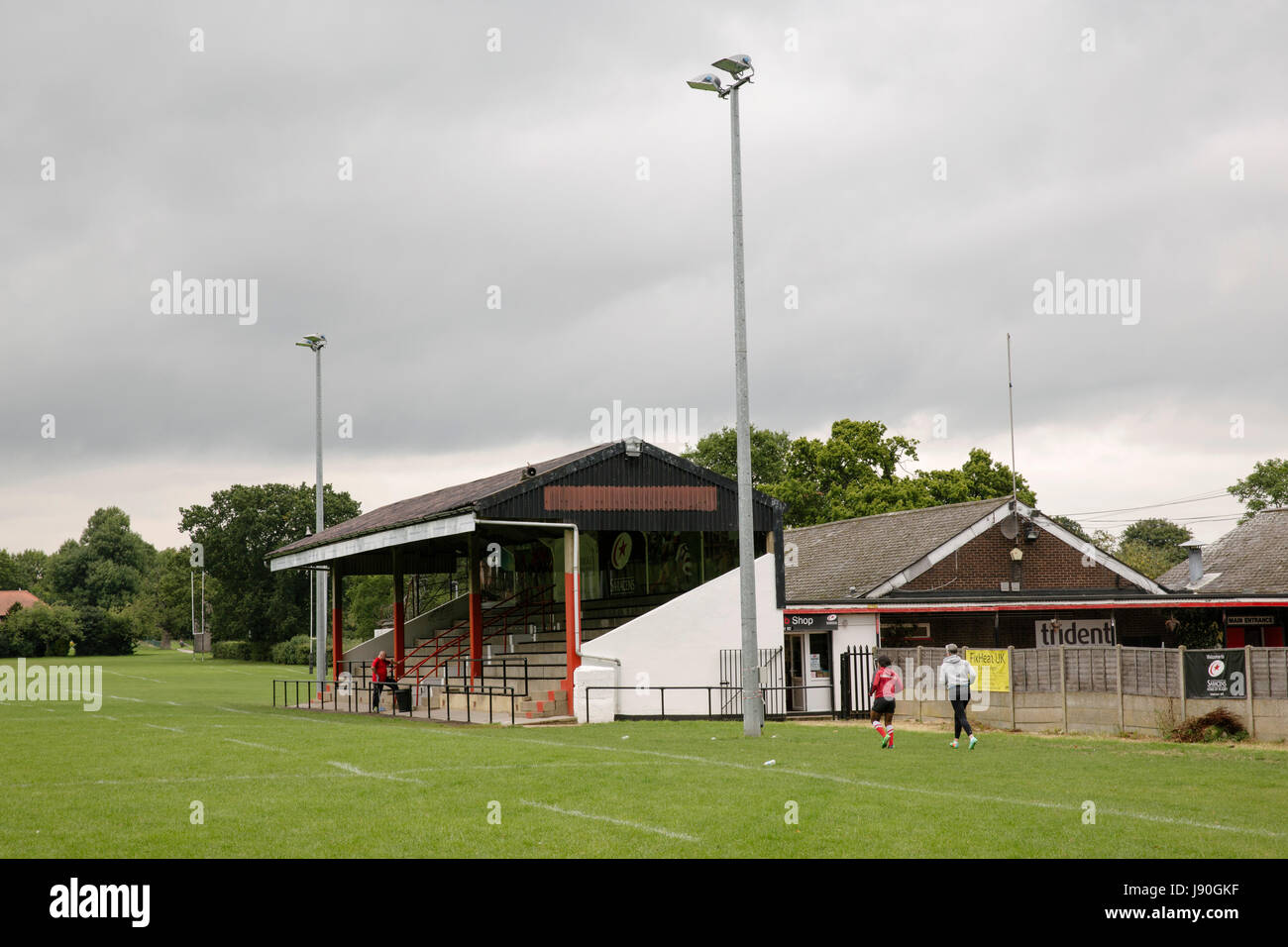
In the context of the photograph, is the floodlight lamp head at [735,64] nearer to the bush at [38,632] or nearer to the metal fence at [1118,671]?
the metal fence at [1118,671]

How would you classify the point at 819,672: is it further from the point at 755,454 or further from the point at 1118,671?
the point at 755,454

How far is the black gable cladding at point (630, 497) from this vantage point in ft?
95.0

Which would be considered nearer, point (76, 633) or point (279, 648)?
point (279, 648)

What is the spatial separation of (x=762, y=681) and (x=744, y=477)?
937 cm

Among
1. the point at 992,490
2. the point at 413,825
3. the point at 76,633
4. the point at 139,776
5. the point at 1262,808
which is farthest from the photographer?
the point at 76,633

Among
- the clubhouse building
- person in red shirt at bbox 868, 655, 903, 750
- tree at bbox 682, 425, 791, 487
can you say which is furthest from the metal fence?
tree at bbox 682, 425, 791, 487

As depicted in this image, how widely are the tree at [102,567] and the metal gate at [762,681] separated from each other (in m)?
129

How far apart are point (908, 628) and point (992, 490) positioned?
107 feet

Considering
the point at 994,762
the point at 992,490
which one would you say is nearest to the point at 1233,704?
the point at 994,762

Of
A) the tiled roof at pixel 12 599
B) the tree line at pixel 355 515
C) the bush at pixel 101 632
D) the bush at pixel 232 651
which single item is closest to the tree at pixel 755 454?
the tree line at pixel 355 515

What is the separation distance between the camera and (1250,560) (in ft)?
142

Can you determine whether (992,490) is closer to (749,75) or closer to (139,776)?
(749,75)

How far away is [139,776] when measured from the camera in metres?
15.6

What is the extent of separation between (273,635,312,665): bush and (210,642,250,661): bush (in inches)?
362
